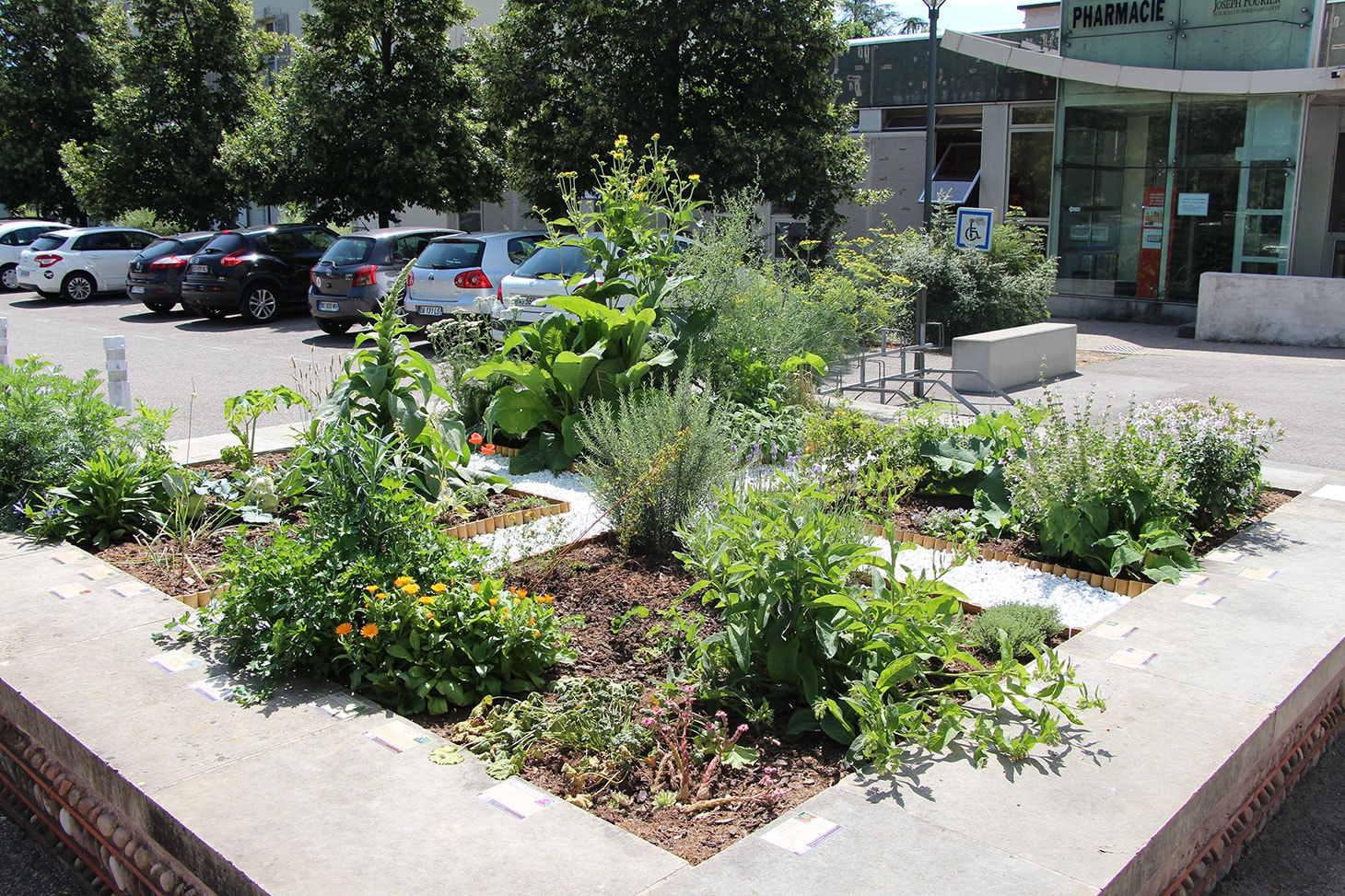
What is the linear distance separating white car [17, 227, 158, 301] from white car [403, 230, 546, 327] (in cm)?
1245

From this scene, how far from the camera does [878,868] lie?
9.57 ft

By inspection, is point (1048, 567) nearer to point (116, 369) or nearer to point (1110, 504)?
point (1110, 504)

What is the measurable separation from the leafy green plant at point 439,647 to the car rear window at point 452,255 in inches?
506

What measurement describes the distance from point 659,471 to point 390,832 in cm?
Result: 269

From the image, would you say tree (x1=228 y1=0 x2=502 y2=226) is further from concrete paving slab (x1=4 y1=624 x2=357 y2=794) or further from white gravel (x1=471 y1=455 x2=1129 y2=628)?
concrete paving slab (x1=4 y1=624 x2=357 y2=794)

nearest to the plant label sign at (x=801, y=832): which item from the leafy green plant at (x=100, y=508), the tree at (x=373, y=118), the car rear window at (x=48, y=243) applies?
the leafy green plant at (x=100, y=508)

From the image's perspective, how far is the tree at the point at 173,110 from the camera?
27812 mm

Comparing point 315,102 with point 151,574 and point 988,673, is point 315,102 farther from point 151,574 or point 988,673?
point 988,673

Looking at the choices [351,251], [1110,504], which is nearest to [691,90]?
[351,251]

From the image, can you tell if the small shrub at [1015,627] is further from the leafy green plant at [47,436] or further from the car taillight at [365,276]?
the car taillight at [365,276]

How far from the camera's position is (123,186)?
28172 mm

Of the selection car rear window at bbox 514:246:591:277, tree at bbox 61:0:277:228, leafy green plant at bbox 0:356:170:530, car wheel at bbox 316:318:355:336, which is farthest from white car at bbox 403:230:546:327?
tree at bbox 61:0:277:228

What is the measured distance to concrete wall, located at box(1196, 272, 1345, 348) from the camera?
1619 cm

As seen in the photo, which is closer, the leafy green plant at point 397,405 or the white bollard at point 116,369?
the leafy green plant at point 397,405
